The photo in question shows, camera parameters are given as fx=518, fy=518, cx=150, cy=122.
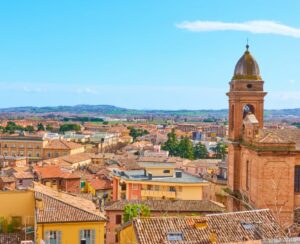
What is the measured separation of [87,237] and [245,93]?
2008cm

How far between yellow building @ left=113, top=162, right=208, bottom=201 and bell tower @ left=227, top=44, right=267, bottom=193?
6663 millimetres

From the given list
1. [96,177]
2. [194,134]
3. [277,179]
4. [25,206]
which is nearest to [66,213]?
[25,206]

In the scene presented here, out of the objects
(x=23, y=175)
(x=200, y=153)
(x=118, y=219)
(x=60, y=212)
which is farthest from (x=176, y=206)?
(x=200, y=153)

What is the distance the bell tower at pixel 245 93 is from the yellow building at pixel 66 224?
61.1 ft

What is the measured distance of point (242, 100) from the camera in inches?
1500

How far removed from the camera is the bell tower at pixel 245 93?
37969 mm

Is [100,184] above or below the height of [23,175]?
below

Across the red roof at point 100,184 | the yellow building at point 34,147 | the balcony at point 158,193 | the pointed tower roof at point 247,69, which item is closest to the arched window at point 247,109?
the pointed tower roof at point 247,69

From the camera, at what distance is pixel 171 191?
148 feet

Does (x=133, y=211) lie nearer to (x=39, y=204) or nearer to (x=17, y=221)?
(x=17, y=221)

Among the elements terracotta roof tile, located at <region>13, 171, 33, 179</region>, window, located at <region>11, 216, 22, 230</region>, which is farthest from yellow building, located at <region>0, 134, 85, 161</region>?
window, located at <region>11, 216, 22, 230</region>

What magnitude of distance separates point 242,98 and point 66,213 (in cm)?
1992

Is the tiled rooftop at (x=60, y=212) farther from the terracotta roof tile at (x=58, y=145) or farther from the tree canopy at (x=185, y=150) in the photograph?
the terracotta roof tile at (x=58, y=145)

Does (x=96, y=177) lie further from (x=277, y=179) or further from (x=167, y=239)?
(x=167, y=239)
